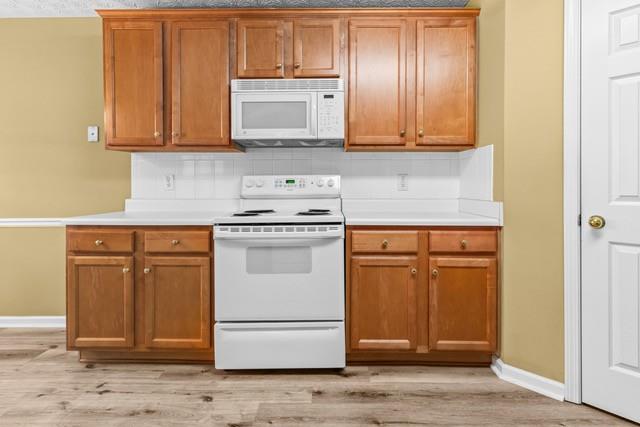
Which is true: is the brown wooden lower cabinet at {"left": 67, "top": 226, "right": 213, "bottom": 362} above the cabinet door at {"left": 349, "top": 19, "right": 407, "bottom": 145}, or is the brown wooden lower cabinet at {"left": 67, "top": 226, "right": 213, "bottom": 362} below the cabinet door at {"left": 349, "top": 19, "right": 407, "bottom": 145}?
below

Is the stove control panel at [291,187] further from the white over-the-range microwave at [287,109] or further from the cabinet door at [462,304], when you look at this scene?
the cabinet door at [462,304]

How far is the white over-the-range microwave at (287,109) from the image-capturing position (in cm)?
264

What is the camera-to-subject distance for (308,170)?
10.0 feet

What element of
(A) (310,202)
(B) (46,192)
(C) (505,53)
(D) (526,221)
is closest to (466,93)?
(C) (505,53)

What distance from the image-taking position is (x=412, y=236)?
93.8 inches

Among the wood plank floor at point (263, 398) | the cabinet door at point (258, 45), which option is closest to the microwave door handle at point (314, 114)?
the cabinet door at point (258, 45)

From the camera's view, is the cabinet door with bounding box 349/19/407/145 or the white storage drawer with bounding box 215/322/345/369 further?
the cabinet door with bounding box 349/19/407/145

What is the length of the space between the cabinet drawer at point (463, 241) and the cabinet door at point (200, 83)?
1.45 meters

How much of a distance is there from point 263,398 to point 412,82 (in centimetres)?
206

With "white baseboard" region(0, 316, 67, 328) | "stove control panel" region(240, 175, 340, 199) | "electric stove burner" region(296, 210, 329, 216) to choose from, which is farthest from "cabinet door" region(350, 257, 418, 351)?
"white baseboard" region(0, 316, 67, 328)

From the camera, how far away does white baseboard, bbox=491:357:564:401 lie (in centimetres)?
210

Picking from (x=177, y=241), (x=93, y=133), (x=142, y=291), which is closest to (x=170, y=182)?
(x=93, y=133)

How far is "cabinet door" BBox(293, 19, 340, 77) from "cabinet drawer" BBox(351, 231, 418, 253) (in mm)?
1060

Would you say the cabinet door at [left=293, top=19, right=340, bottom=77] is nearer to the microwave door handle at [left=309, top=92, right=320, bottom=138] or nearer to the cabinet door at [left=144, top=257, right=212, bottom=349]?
the microwave door handle at [left=309, top=92, right=320, bottom=138]
